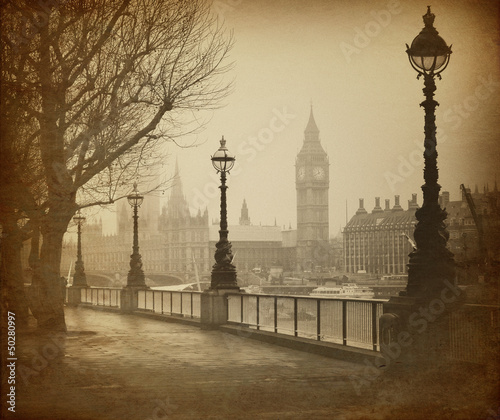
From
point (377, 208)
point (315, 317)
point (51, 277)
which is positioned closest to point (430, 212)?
point (315, 317)

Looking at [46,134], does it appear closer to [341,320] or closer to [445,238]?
[341,320]

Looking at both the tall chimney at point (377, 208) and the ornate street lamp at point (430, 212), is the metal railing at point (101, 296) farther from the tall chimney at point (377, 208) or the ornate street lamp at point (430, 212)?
the tall chimney at point (377, 208)

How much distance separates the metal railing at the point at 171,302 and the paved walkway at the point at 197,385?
697 cm

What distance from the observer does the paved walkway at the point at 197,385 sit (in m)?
9.57

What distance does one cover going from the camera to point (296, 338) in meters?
17.8

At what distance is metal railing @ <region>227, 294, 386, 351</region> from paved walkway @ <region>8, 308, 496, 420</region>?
0.70m

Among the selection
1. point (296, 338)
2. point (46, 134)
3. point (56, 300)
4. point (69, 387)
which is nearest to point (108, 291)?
point (56, 300)

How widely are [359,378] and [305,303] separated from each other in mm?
5315

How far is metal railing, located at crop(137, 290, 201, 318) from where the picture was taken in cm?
2630

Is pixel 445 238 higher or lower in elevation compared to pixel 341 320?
higher

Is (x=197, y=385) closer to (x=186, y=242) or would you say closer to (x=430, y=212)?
(x=430, y=212)

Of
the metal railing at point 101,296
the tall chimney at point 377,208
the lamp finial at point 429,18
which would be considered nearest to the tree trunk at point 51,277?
the lamp finial at point 429,18

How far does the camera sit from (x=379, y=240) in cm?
17625

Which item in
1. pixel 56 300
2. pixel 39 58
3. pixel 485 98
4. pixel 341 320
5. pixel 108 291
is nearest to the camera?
pixel 485 98
